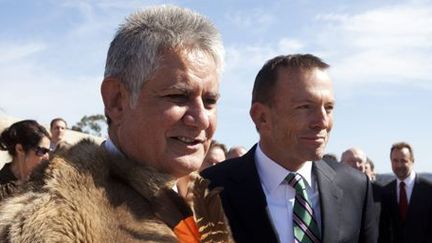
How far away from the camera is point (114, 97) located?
2.10 meters

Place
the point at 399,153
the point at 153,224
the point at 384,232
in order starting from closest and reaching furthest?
the point at 153,224, the point at 384,232, the point at 399,153

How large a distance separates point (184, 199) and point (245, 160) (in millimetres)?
1788

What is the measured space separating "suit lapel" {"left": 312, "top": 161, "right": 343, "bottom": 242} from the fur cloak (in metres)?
1.76

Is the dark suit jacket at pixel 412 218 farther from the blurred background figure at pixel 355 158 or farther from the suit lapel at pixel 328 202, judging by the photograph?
the suit lapel at pixel 328 202

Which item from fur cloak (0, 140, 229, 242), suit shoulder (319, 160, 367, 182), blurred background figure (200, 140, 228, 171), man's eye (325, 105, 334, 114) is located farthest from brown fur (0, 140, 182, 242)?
blurred background figure (200, 140, 228, 171)

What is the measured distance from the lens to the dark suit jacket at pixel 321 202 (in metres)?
3.66

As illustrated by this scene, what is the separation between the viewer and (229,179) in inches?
151

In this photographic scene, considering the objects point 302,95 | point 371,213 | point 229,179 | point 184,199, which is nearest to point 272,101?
point 302,95

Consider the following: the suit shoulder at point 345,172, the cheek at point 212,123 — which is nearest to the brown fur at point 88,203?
the cheek at point 212,123

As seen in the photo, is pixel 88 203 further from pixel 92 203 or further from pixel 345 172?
pixel 345 172

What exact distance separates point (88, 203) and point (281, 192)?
83.3 inches

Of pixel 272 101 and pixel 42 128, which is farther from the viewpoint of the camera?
pixel 42 128

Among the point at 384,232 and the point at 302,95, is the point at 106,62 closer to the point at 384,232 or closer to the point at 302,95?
the point at 302,95

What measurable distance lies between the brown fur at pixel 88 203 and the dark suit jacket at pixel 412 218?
7560 mm
